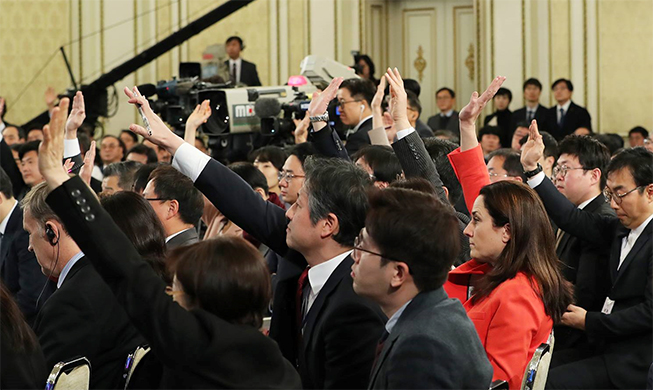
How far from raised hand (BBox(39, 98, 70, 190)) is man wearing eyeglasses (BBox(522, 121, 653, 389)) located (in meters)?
2.08

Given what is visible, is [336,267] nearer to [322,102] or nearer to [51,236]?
[51,236]

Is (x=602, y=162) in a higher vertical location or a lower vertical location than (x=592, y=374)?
higher

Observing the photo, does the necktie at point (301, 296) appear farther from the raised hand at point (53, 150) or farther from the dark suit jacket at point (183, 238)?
the dark suit jacket at point (183, 238)

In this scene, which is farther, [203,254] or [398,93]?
[398,93]

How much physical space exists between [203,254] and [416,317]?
474mm

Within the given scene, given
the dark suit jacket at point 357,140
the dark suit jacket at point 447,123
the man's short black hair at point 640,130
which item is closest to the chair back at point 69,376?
the dark suit jacket at point 357,140

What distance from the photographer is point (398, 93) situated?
137 inches

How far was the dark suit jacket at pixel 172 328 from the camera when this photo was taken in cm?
178

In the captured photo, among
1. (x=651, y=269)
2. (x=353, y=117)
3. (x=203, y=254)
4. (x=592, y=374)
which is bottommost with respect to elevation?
(x=592, y=374)

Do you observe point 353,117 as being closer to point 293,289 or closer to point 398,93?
point 398,93

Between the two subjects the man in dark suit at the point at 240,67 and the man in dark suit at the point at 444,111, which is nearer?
the man in dark suit at the point at 444,111

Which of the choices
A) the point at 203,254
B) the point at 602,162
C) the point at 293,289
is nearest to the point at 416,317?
the point at 203,254

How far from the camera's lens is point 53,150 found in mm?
1893

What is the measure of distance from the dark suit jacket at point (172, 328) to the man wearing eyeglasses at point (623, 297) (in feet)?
6.28
